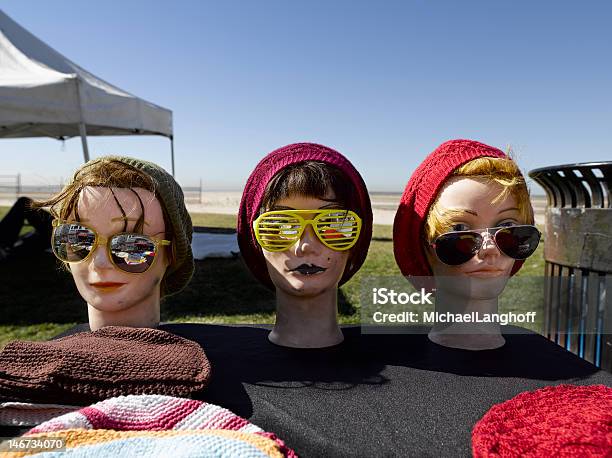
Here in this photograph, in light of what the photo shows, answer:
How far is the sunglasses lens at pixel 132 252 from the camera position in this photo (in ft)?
4.92

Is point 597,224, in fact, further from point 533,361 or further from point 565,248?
point 533,361

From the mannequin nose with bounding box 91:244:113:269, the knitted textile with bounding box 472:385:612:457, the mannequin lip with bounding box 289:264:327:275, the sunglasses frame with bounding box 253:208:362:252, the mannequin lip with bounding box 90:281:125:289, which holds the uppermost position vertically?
the sunglasses frame with bounding box 253:208:362:252

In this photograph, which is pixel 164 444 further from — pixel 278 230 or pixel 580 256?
pixel 580 256

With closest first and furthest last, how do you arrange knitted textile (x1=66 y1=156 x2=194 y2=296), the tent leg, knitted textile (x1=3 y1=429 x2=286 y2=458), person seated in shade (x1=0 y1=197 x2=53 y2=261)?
knitted textile (x1=3 y1=429 x2=286 y2=458), knitted textile (x1=66 y1=156 x2=194 y2=296), the tent leg, person seated in shade (x1=0 y1=197 x2=53 y2=261)

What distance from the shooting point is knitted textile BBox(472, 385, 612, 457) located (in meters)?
0.94

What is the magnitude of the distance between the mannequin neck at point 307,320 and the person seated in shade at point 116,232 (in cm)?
53

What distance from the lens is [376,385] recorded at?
4.32 feet

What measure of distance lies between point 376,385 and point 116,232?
105 cm

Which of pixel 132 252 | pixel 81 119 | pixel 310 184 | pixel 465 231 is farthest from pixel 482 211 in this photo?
pixel 81 119

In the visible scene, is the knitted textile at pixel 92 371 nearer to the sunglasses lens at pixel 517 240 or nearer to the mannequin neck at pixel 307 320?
the mannequin neck at pixel 307 320

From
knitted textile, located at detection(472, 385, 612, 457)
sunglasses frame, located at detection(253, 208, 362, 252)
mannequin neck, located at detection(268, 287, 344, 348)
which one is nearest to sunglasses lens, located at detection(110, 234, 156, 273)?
sunglasses frame, located at detection(253, 208, 362, 252)

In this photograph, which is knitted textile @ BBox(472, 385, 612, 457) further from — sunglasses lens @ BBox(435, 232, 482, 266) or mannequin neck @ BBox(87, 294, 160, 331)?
mannequin neck @ BBox(87, 294, 160, 331)

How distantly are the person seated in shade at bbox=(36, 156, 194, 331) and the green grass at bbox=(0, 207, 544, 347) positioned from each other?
1.59m

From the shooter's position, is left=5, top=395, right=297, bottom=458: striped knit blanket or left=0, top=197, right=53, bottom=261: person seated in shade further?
left=0, top=197, right=53, bottom=261: person seated in shade
